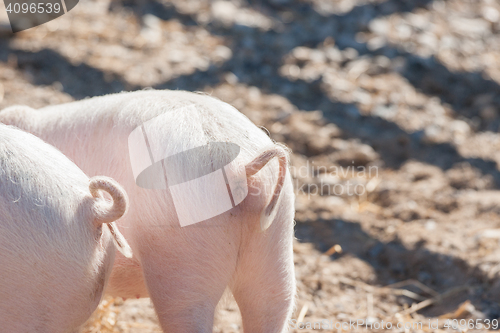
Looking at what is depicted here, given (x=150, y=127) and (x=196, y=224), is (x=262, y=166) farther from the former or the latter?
(x=150, y=127)

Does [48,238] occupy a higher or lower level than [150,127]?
lower

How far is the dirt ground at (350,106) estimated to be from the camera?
2.55 metres

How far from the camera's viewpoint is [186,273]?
5.03 ft

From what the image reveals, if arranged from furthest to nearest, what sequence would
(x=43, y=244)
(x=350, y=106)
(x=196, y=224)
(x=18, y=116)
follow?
1. (x=350, y=106)
2. (x=18, y=116)
3. (x=196, y=224)
4. (x=43, y=244)

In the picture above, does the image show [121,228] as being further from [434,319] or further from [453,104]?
[453,104]

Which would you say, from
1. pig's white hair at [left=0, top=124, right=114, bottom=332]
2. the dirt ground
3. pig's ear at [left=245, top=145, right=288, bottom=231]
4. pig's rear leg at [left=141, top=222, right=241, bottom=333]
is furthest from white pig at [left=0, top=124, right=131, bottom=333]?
the dirt ground

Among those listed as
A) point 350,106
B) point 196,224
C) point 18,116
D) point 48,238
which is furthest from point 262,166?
point 350,106

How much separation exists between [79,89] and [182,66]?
782mm

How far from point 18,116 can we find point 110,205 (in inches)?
26.8

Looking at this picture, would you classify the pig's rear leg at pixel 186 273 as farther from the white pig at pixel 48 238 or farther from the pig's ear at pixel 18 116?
the pig's ear at pixel 18 116

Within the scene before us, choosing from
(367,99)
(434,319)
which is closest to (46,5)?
(367,99)

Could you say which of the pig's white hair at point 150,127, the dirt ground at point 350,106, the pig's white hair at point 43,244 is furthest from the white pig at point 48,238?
the dirt ground at point 350,106

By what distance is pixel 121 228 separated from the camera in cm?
165

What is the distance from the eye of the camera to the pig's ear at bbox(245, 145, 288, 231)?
1.51 m
